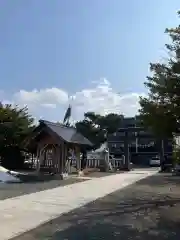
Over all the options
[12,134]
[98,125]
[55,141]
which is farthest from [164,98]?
[98,125]

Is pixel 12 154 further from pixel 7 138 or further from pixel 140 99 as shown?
pixel 140 99

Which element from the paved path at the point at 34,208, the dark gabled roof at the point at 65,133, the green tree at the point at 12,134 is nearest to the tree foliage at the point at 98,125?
the green tree at the point at 12,134

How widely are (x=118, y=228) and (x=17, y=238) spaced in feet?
8.03

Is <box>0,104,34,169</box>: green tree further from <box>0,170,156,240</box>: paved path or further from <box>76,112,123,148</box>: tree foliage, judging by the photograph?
<box>76,112,123,148</box>: tree foliage

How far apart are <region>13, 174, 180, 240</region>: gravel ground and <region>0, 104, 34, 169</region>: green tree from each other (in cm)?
2150

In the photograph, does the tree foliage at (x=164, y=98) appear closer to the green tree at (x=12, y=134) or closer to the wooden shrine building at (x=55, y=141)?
the wooden shrine building at (x=55, y=141)

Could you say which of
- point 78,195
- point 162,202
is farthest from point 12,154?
point 162,202

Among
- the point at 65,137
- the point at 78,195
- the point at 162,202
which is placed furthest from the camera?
the point at 65,137

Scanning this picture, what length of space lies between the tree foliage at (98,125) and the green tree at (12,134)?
34669 mm

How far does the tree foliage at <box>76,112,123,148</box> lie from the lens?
70312mm

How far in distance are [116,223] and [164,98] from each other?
169 inches

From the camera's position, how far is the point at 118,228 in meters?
8.85

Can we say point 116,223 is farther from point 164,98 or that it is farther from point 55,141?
point 55,141

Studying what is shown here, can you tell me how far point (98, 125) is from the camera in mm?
72062
